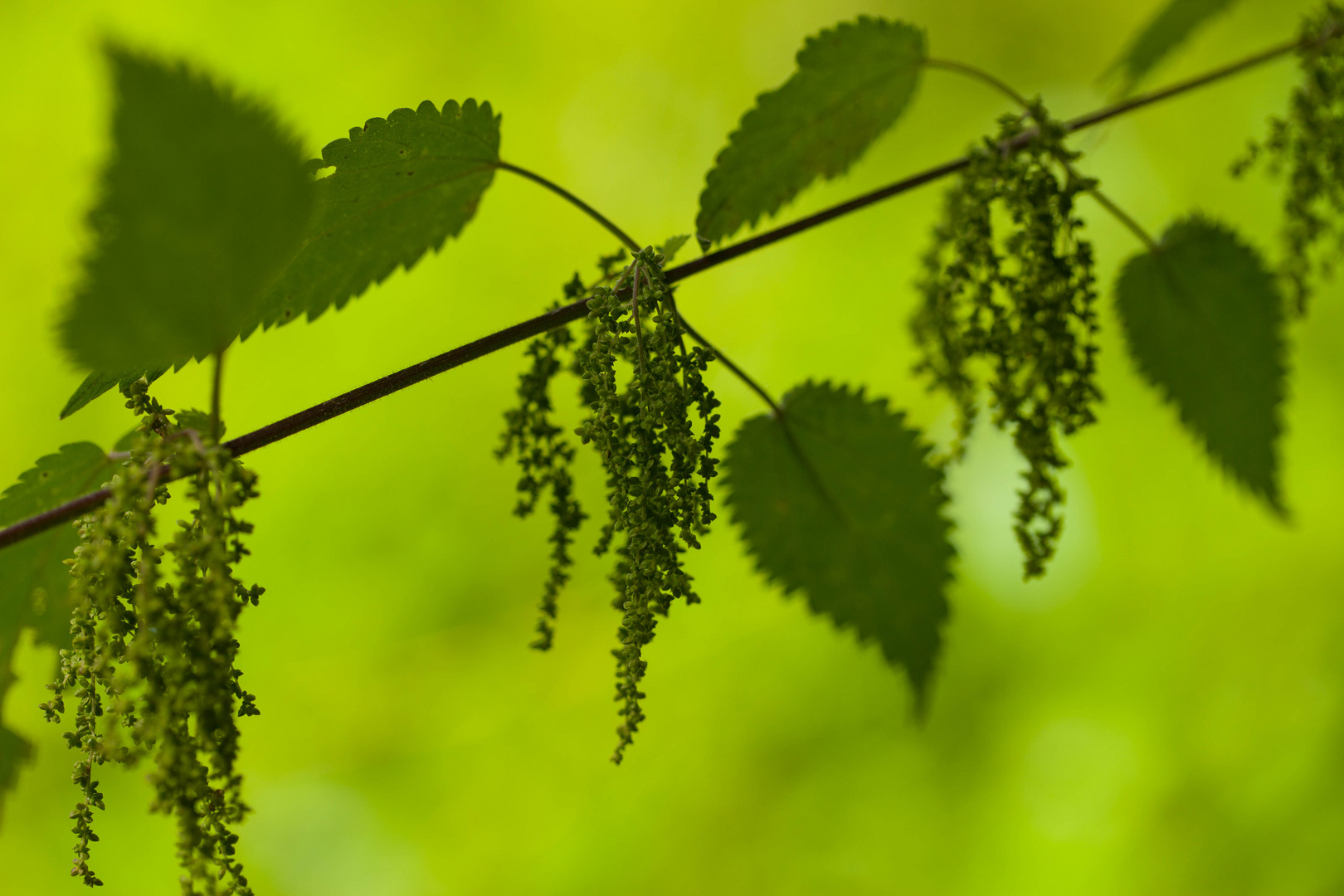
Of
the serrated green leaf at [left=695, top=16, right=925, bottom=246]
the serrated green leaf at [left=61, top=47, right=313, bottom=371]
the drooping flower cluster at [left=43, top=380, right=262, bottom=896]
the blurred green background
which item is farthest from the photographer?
the blurred green background

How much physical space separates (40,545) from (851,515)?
77 centimetres

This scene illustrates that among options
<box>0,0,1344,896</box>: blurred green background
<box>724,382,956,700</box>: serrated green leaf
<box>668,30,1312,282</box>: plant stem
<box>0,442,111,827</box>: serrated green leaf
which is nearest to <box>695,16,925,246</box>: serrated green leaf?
<box>668,30,1312,282</box>: plant stem

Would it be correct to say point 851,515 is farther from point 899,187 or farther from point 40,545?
point 40,545

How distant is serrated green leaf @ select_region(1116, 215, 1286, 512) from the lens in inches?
46.9

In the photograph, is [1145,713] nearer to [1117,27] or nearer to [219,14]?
[1117,27]

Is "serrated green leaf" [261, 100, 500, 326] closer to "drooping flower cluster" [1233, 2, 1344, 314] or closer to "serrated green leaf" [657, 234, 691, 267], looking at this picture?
"serrated green leaf" [657, 234, 691, 267]

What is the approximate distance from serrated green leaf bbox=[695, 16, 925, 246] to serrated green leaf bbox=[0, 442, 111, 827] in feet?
1.92

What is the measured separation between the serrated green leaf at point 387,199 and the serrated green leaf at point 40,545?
0.62 feet

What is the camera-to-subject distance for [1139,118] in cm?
245

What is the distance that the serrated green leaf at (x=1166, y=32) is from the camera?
1.22 metres

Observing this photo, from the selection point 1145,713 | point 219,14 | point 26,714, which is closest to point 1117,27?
point 1145,713

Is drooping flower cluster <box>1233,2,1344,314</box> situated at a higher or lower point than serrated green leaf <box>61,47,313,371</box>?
higher

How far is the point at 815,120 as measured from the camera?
40.2 inches

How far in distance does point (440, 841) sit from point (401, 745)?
0.74 feet
